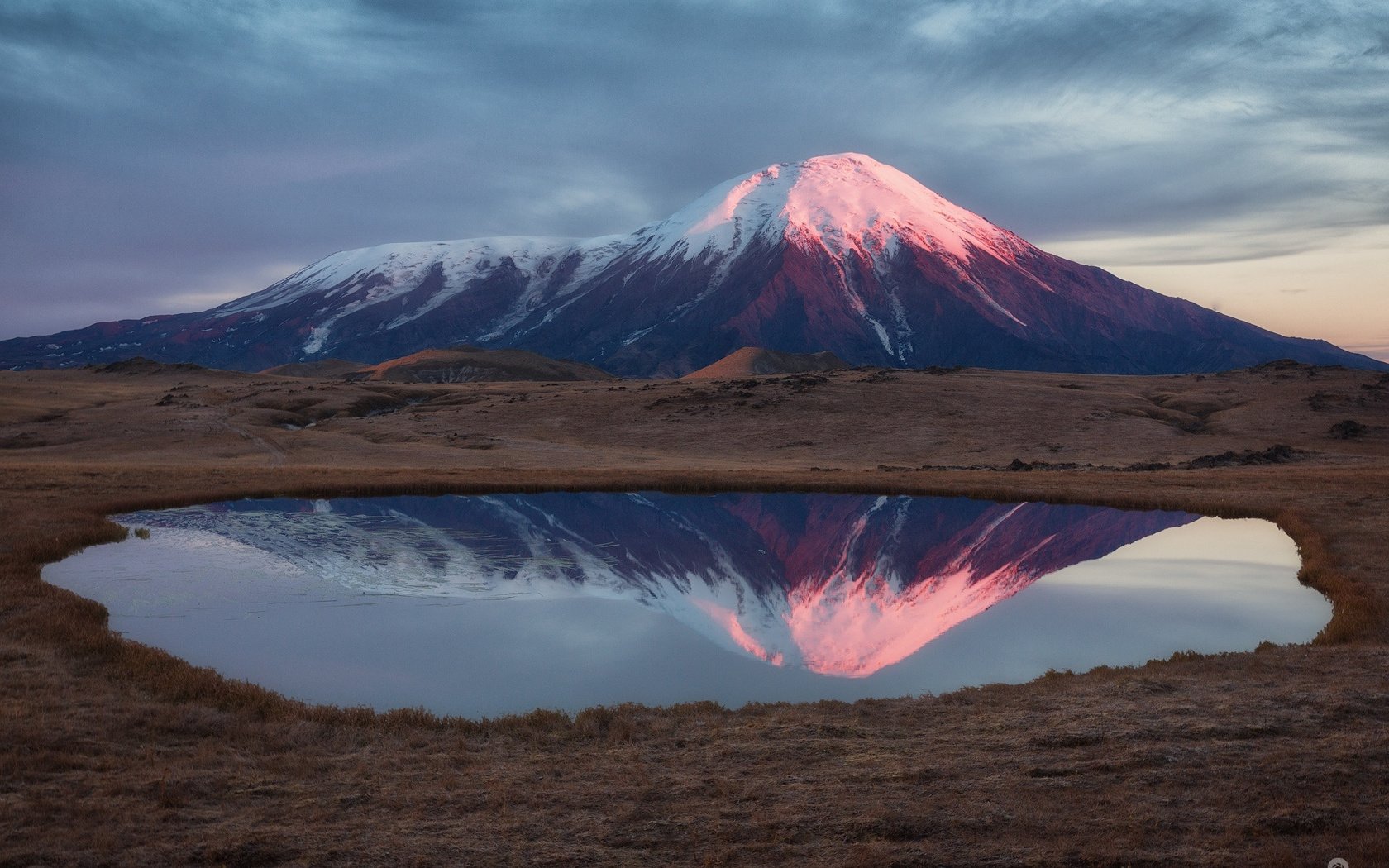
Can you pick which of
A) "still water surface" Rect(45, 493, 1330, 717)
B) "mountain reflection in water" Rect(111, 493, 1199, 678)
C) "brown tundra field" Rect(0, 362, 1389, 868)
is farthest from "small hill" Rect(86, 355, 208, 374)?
"brown tundra field" Rect(0, 362, 1389, 868)

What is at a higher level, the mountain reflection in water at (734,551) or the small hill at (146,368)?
the small hill at (146,368)

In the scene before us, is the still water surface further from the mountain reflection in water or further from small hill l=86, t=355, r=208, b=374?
small hill l=86, t=355, r=208, b=374

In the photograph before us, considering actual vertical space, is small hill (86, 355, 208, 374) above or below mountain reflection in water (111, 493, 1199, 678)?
above

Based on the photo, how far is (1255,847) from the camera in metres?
9.90

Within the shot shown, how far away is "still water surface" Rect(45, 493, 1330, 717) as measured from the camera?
19062mm

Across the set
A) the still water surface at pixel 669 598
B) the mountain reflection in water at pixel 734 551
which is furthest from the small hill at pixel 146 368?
the still water surface at pixel 669 598

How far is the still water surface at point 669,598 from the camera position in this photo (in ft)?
62.5

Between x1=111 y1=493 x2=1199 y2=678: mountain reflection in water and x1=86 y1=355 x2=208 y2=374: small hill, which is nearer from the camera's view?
x1=111 y1=493 x2=1199 y2=678: mountain reflection in water

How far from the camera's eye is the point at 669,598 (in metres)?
27.4

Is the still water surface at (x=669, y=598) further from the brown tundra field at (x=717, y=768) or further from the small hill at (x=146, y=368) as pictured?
the small hill at (x=146, y=368)

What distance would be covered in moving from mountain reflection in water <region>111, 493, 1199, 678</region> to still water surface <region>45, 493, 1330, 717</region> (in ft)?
0.47

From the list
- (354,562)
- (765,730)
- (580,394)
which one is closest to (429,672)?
(765,730)

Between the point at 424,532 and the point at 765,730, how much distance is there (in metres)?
25.7

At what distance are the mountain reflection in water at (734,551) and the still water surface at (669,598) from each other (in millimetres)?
143
